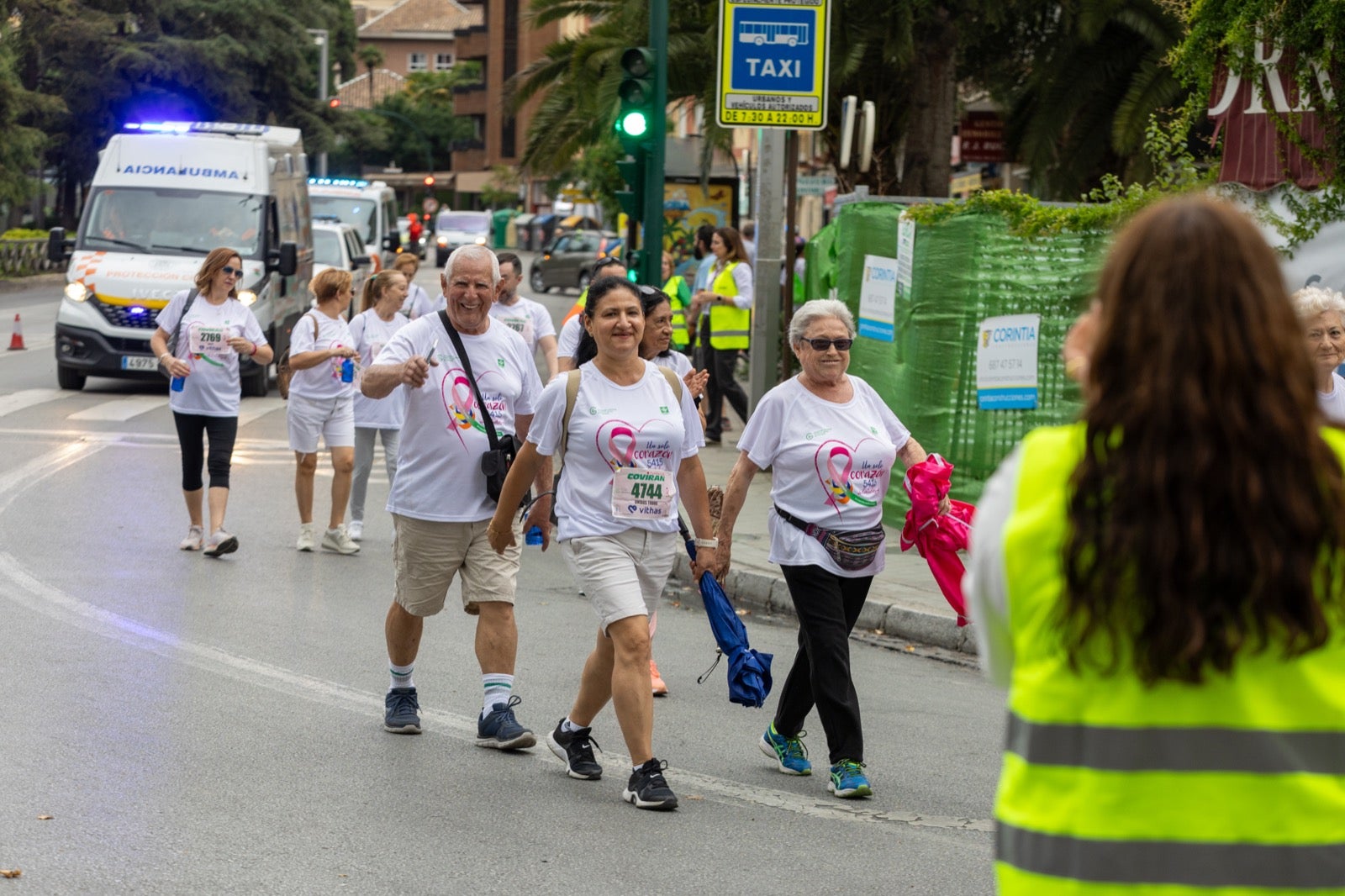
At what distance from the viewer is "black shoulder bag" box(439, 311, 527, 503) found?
6.18 metres

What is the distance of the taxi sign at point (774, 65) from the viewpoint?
1134 centimetres

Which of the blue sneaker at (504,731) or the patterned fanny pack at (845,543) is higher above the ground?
the patterned fanny pack at (845,543)

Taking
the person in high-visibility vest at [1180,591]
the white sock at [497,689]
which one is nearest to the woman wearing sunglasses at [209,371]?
the white sock at [497,689]

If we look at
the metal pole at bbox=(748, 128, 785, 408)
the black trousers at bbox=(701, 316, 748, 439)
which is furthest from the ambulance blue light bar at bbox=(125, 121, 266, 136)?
the metal pole at bbox=(748, 128, 785, 408)

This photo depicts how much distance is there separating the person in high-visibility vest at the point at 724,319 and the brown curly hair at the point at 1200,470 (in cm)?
1195

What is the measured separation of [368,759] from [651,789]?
3.62ft

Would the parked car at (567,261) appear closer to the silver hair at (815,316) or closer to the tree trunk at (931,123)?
the tree trunk at (931,123)

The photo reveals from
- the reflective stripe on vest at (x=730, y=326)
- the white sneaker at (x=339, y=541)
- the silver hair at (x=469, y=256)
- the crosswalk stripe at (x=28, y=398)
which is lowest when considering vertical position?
the crosswalk stripe at (x=28, y=398)

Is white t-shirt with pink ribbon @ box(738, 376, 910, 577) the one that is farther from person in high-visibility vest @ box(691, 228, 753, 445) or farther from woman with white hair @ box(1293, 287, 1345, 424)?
person in high-visibility vest @ box(691, 228, 753, 445)

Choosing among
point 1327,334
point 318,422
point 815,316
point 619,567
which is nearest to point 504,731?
point 619,567

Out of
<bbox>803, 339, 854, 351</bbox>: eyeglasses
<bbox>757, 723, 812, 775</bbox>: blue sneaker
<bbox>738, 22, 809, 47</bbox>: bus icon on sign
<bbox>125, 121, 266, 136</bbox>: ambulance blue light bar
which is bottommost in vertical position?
<bbox>757, 723, 812, 775</bbox>: blue sneaker

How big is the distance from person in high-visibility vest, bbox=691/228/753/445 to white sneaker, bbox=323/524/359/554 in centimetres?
428

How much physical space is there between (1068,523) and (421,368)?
4.25 meters

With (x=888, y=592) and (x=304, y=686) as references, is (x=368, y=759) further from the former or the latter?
(x=888, y=592)
